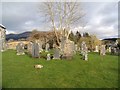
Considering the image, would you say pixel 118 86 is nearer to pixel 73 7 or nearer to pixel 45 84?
pixel 45 84

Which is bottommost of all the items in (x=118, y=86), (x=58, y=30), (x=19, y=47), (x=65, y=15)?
(x=118, y=86)

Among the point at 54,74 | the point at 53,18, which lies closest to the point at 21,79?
the point at 54,74

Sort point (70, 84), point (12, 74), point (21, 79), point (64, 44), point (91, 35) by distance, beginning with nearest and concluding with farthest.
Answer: point (70, 84), point (21, 79), point (12, 74), point (64, 44), point (91, 35)

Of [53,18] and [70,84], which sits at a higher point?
[53,18]

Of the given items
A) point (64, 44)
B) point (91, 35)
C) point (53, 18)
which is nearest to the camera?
point (64, 44)

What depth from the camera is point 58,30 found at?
35.6 metres

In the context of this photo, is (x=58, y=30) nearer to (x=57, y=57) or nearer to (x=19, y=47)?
(x=19, y=47)

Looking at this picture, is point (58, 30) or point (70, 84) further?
point (58, 30)

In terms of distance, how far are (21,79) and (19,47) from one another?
1463cm

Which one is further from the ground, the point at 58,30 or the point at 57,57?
the point at 58,30

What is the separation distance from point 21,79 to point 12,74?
153 cm

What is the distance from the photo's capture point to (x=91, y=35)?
63312 millimetres

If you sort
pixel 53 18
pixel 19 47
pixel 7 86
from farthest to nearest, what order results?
pixel 53 18 → pixel 19 47 → pixel 7 86

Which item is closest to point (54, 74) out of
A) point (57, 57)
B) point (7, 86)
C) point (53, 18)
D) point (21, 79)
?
point (21, 79)
